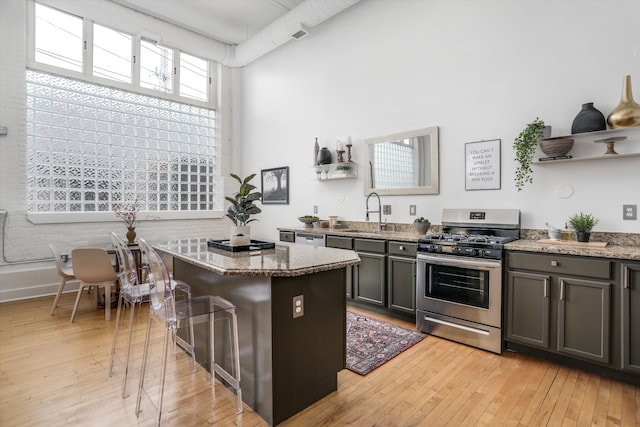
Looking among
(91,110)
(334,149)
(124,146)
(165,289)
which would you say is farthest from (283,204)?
(165,289)

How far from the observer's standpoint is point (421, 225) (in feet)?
12.6

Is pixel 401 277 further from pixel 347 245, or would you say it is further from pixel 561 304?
pixel 561 304

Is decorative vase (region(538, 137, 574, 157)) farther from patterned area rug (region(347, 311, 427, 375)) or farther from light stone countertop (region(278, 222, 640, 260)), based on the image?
patterned area rug (region(347, 311, 427, 375))

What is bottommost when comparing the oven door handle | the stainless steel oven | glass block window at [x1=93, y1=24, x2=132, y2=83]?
the stainless steel oven

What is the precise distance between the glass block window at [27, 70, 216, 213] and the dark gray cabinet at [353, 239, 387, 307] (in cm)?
367

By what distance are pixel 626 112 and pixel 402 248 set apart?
211cm

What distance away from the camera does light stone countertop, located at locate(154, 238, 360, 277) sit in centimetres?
179

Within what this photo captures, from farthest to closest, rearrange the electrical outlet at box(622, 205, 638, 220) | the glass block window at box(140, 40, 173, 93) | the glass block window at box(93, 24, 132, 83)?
the glass block window at box(140, 40, 173, 93) < the glass block window at box(93, 24, 132, 83) < the electrical outlet at box(622, 205, 638, 220)

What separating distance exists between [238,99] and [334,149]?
→ 2.87 metres

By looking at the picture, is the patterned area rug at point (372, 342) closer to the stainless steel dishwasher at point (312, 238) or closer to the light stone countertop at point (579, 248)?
the light stone countertop at point (579, 248)

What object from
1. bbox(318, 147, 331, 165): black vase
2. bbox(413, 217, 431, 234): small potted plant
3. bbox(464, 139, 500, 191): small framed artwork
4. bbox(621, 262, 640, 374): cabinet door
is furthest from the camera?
bbox(318, 147, 331, 165): black vase

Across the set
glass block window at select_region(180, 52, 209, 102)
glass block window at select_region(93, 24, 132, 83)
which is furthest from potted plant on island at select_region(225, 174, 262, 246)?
glass block window at select_region(180, 52, 209, 102)

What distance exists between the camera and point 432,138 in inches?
154

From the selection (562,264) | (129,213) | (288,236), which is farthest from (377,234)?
(129,213)
